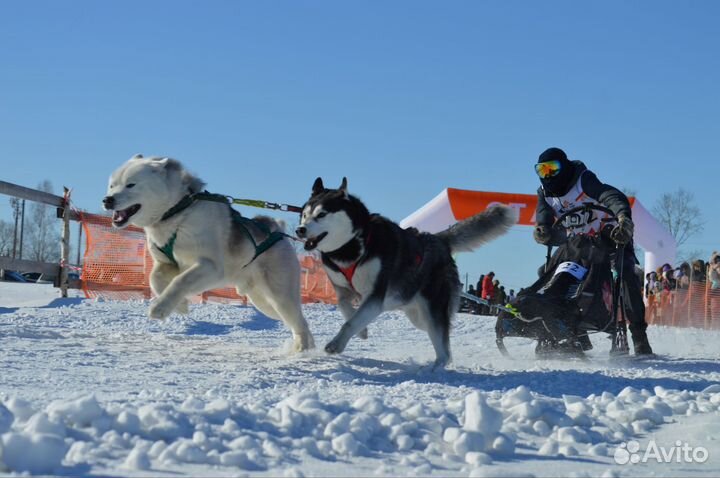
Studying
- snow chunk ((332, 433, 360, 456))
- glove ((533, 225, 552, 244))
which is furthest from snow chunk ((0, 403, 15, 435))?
glove ((533, 225, 552, 244))

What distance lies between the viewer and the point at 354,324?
171 inches

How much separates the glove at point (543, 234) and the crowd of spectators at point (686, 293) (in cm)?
680

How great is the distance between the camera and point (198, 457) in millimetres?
2061

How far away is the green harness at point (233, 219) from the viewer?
191 inches

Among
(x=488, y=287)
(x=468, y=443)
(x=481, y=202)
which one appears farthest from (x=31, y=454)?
(x=488, y=287)

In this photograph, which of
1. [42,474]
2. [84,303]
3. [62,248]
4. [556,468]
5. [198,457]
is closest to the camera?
[42,474]

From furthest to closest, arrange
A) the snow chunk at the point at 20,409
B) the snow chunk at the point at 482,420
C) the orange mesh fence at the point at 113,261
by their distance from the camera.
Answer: the orange mesh fence at the point at 113,261, the snow chunk at the point at 482,420, the snow chunk at the point at 20,409

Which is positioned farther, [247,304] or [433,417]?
[247,304]

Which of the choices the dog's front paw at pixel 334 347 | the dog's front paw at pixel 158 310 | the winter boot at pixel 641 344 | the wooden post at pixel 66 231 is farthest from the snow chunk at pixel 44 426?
the wooden post at pixel 66 231

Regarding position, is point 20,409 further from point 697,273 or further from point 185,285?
point 697,273

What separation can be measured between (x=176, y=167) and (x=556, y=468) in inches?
131

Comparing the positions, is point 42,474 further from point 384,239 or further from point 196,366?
point 384,239

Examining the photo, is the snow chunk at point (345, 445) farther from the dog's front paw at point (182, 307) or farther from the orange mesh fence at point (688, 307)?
the orange mesh fence at point (688, 307)

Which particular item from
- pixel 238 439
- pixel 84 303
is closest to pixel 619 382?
pixel 238 439
